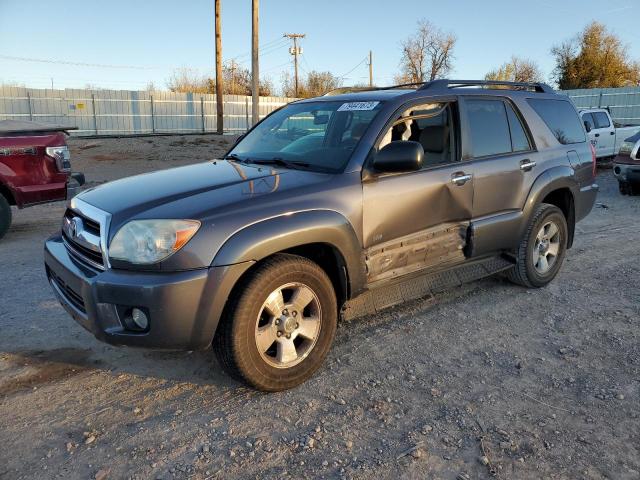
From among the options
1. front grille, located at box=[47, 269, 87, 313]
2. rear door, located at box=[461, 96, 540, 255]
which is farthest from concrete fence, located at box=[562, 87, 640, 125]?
front grille, located at box=[47, 269, 87, 313]

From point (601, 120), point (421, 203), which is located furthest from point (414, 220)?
point (601, 120)

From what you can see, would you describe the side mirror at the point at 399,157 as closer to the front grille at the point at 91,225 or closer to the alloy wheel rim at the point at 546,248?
the front grille at the point at 91,225

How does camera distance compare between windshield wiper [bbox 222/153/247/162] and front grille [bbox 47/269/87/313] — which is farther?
windshield wiper [bbox 222/153/247/162]

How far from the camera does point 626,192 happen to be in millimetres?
10859

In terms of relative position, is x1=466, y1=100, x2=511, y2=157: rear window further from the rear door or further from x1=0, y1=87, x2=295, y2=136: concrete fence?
x1=0, y1=87, x2=295, y2=136: concrete fence

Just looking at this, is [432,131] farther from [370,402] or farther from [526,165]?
[370,402]

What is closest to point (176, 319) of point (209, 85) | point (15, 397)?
point (15, 397)

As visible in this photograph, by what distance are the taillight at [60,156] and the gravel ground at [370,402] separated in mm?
2845

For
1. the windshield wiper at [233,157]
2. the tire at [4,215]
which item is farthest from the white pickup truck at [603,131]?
the tire at [4,215]

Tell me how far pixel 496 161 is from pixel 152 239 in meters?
2.87

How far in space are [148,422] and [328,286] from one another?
1.28 meters

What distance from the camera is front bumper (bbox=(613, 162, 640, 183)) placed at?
401 inches

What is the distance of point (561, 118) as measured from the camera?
16.9ft

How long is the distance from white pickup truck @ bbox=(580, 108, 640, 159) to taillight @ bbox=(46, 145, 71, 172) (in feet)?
44.8
